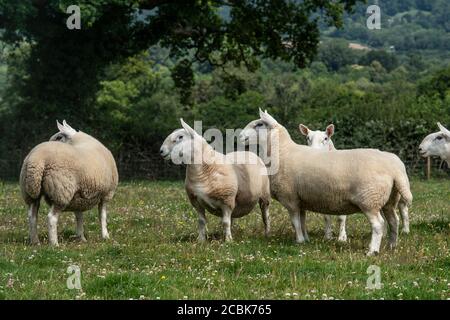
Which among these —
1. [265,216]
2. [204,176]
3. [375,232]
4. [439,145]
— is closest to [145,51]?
[265,216]

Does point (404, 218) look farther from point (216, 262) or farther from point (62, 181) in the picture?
point (62, 181)

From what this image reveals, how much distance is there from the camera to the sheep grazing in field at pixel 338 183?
11203 mm

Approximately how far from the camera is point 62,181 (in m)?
12.0

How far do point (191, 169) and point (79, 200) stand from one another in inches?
73.2

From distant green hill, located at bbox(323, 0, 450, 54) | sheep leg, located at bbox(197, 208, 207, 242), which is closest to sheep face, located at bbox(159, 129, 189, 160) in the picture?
sheep leg, located at bbox(197, 208, 207, 242)

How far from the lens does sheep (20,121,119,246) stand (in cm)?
1191

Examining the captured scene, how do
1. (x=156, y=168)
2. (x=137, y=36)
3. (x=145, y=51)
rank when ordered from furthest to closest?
(x=145, y=51) → (x=137, y=36) → (x=156, y=168)

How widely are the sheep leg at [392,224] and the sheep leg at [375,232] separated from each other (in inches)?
24.7

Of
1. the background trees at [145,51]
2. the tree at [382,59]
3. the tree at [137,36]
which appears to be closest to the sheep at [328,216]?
the background trees at [145,51]

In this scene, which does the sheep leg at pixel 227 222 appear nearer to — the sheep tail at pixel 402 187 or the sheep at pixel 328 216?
the sheep at pixel 328 216

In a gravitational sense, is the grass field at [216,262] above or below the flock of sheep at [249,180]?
below

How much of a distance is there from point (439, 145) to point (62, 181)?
672 cm
